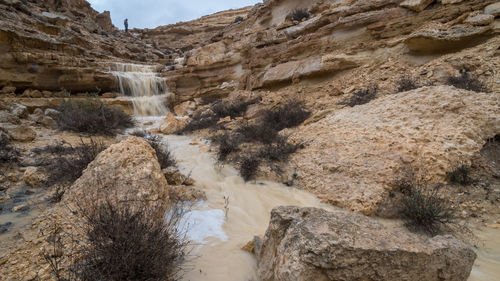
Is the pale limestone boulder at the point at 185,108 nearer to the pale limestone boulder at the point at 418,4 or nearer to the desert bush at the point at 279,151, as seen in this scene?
the desert bush at the point at 279,151

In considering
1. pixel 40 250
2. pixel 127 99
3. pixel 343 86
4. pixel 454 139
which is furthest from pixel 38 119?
pixel 454 139

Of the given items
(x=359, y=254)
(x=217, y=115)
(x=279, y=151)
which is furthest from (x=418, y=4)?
(x=359, y=254)

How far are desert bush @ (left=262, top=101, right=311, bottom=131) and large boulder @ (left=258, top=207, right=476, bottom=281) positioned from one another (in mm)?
4304

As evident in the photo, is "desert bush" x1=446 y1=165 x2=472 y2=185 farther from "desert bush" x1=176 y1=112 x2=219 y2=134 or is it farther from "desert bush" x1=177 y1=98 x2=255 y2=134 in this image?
"desert bush" x1=176 y1=112 x2=219 y2=134

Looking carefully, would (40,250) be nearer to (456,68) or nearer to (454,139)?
(454,139)

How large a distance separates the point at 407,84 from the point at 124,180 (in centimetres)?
577

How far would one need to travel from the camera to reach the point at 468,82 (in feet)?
12.7

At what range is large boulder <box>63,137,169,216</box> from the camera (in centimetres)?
194

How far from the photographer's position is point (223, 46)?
40.6 ft

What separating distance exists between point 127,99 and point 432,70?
11.8 meters

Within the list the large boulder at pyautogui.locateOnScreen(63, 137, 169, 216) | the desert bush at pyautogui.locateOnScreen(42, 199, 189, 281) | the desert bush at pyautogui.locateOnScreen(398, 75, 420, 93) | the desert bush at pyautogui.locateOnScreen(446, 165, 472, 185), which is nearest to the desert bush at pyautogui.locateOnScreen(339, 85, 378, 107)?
the desert bush at pyautogui.locateOnScreen(398, 75, 420, 93)

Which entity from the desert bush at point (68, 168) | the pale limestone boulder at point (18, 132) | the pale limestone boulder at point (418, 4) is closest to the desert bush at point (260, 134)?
the desert bush at point (68, 168)

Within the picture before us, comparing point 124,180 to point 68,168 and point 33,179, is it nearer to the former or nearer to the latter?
point 68,168

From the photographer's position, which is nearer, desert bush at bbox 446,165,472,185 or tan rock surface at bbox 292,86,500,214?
desert bush at bbox 446,165,472,185
